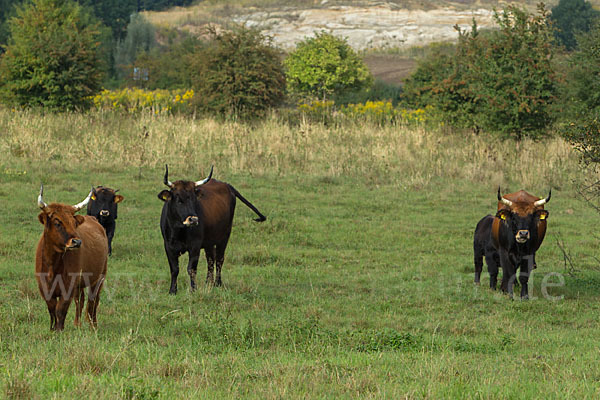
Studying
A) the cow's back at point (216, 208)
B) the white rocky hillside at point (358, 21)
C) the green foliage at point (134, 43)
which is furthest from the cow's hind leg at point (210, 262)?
the white rocky hillside at point (358, 21)

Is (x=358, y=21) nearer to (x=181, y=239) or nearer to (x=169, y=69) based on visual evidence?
(x=169, y=69)

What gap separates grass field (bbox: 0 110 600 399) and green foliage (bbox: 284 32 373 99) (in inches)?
662

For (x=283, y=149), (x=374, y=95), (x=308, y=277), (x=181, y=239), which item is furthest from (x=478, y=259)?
(x=374, y=95)

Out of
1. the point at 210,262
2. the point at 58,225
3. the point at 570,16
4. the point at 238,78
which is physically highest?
the point at 570,16

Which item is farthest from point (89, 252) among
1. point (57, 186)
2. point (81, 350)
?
point (57, 186)

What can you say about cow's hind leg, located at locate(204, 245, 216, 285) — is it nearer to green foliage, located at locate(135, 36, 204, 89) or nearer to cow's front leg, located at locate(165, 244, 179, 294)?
cow's front leg, located at locate(165, 244, 179, 294)

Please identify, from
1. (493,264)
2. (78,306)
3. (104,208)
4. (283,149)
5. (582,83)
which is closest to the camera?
(78,306)

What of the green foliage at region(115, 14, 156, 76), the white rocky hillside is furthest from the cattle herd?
the white rocky hillside

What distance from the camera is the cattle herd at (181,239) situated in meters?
7.75

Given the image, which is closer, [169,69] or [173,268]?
[173,268]

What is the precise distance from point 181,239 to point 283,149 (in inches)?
491

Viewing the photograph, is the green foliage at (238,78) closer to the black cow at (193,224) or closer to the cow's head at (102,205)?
the cow's head at (102,205)

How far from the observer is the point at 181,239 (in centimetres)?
1095

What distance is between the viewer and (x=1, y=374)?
19.3 ft
